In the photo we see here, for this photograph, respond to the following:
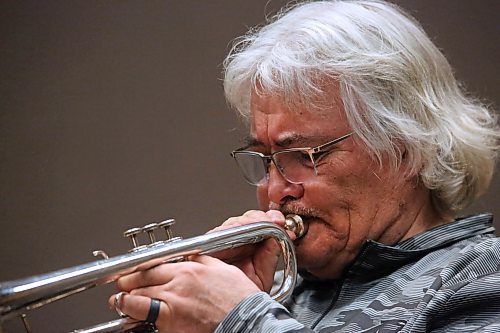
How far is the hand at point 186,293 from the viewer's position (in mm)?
1148

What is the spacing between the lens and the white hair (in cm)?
142

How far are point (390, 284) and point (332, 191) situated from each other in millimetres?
189

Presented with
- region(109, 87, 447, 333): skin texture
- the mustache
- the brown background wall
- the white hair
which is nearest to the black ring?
region(109, 87, 447, 333): skin texture

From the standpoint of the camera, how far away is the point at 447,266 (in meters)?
1.26

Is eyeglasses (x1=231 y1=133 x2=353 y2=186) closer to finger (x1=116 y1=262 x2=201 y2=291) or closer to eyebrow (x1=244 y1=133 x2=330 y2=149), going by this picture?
eyebrow (x1=244 y1=133 x2=330 y2=149)

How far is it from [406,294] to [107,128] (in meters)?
1.03

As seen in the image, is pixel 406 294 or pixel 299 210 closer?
pixel 406 294

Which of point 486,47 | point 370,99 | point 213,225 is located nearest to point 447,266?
point 370,99

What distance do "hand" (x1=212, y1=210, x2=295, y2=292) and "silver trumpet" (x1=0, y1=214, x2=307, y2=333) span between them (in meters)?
0.02

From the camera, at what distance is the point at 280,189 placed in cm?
143

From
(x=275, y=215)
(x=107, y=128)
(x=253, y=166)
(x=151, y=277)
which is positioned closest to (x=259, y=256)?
(x=275, y=215)

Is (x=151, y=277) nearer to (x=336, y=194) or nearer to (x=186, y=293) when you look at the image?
(x=186, y=293)

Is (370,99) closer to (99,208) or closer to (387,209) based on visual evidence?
(387,209)

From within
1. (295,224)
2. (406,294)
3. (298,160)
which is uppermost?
(298,160)
